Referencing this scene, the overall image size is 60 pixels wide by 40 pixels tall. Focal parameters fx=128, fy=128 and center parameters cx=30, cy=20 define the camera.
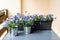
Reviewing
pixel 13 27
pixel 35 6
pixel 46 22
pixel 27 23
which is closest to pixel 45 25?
pixel 46 22

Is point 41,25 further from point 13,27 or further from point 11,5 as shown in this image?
point 11,5

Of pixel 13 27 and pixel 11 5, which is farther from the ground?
pixel 11 5

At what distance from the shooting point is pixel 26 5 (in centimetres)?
399

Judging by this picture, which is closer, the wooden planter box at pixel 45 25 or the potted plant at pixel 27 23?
the potted plant at pixel 27 23

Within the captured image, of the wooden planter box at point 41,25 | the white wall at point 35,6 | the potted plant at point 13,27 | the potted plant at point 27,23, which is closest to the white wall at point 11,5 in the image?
the white wall at point 35,6

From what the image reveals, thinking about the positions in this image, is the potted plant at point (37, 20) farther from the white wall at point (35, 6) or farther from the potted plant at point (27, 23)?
the white wall at point (35, 6)

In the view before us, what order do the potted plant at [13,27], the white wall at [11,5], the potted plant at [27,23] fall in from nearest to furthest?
the potted plant at [13,27] → the potted plant at [27,23] → the white wall at [11,5]

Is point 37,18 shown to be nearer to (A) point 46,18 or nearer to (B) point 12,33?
(A) point 46,18

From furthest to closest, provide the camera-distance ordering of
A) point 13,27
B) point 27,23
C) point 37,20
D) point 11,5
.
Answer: point 11,5 → point 37,20 → point 27,23 → point 13,27

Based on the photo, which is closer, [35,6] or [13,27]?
[13,27]

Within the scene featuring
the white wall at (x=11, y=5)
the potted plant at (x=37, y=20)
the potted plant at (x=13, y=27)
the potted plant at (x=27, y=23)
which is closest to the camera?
the potted plant at (x=13, y=27)

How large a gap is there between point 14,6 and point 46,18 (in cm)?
239

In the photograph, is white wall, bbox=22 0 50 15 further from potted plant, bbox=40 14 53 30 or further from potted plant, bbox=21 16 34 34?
potted plant, bbox=21 16 34 34

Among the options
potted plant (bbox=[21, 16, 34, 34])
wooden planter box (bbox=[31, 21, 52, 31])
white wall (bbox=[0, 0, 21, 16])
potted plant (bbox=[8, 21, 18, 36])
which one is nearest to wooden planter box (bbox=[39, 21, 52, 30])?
wooden planter box (bbox=[31, 21, 52, 31])
